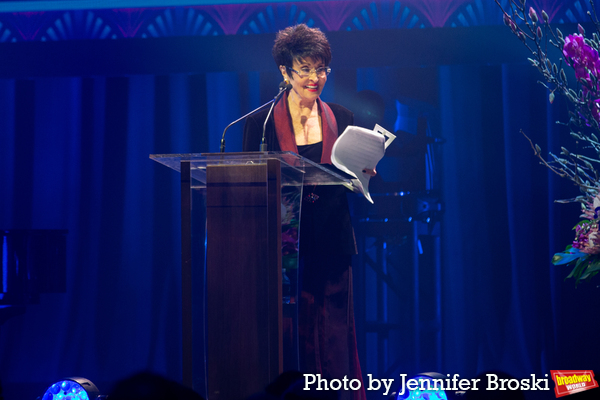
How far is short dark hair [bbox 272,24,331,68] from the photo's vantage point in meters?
2.52

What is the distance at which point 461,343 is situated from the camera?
10.1 feet

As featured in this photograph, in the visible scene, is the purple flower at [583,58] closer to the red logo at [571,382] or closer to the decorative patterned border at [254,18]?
the red logo at [571,382]

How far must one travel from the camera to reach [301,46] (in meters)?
2.52

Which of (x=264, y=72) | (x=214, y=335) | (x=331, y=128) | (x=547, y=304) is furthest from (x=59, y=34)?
(x=547, y=304)

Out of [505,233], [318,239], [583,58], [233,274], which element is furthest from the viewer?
[505,233]

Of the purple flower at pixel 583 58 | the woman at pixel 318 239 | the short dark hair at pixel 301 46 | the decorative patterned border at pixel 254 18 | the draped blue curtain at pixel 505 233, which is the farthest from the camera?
the decorative patterned border at pixel 254 18

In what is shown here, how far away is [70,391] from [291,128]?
153 centimetres

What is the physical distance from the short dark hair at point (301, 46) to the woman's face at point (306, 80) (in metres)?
0.02

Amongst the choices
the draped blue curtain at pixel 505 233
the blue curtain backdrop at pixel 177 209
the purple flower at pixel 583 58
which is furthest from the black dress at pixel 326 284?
the purple flower at pixel 583 58

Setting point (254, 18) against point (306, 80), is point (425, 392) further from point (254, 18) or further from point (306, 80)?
point (254, 18)

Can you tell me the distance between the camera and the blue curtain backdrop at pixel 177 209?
307 cm

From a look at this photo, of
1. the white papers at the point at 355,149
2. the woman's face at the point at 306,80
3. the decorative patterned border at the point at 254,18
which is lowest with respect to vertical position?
the white papers at the point at 355,149

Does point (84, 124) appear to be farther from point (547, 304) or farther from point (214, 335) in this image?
point (547, 304)

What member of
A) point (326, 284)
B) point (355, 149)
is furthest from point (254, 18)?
point (326, 284)
